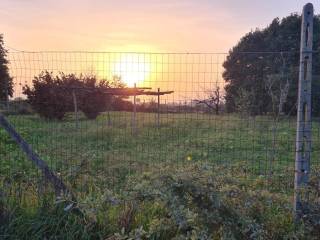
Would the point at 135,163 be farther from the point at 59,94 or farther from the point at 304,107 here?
the point at 304,107

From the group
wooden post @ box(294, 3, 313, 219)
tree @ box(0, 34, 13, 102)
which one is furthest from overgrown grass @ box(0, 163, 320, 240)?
tree @ box(0, 34, 13, 102)

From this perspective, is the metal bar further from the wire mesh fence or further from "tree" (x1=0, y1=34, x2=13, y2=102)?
"tree" (x1=0, y1=34, x2=13, y2=102)

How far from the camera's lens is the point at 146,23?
8555mm

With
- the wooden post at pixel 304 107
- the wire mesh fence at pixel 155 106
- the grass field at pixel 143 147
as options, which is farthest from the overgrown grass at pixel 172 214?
the grass field at pixel 143 147

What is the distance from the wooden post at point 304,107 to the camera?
3617 millimetres

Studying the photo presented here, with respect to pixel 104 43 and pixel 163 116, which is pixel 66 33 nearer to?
pixel 104 43

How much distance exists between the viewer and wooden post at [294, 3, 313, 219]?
3.62 m

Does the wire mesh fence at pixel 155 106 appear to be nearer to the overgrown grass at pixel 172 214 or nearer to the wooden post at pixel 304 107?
the wooden post at pixel 304 107

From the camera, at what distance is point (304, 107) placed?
3.70 m

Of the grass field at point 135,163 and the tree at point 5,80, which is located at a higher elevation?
the tree at point 5,80

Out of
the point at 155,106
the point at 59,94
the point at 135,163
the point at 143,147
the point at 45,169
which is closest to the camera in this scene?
the point at 45,169

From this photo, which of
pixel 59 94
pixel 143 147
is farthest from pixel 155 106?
pixel 59 94

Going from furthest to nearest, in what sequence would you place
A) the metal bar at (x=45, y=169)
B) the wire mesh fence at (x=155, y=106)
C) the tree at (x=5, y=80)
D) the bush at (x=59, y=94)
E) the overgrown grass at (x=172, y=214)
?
the bush at (x=59, y=94) < the tree at (x=5, y=80) < the wire mesh fence at (x=155, y=106) < the metal bar at (x=45, y=169) < the overgrown grass at (x=172, y=214)

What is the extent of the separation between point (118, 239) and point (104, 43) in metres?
4.78
